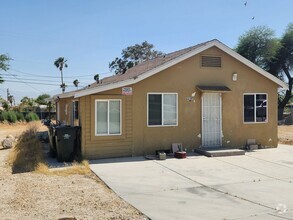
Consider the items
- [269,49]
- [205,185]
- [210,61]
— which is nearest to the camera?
[205,185]

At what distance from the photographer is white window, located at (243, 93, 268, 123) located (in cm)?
1454

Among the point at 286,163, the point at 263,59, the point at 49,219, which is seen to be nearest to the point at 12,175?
the point at 49,219

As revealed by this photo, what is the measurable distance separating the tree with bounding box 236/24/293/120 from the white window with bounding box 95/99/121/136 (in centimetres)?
3214

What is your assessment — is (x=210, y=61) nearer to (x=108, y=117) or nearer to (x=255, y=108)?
(x=255, y=108)

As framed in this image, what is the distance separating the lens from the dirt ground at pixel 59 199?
19.8ft

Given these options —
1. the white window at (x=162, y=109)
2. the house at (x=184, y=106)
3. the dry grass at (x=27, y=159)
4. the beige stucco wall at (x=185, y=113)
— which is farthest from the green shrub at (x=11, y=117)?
the white window at (x=162, y=109)

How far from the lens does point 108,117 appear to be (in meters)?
12.2

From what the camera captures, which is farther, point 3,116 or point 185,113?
point 3,116

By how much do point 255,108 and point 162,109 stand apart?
4516 mm

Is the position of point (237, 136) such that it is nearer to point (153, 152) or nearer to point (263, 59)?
point (153, 152)

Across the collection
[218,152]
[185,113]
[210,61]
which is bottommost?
[218,152]

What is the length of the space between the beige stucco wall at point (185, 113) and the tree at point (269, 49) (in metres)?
27.3

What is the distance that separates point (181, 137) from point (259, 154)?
313cm

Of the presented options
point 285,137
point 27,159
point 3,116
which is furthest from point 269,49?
point 27,159
